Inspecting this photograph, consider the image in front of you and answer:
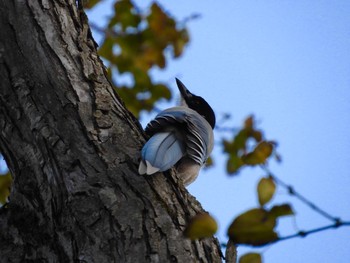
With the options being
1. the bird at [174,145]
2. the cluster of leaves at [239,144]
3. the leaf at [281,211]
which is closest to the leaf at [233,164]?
the cluster of leaves at [239,144]

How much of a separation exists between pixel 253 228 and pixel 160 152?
1.09 metres

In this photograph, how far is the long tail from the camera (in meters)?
2.44

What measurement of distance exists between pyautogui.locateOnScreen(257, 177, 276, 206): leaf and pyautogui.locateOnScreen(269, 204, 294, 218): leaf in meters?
0.10

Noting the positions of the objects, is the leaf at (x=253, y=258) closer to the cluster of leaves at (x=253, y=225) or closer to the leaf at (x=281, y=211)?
the cluster of leaves at (x=253, y=225)

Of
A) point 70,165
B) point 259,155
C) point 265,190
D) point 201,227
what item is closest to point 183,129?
point 259,155

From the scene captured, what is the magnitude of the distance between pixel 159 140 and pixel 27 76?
68 cm

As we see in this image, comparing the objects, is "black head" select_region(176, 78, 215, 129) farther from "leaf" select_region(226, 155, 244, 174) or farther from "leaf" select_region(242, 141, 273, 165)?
"leaf" select_region(242, 141, 273, 165)

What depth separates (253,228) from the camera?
1.69 m

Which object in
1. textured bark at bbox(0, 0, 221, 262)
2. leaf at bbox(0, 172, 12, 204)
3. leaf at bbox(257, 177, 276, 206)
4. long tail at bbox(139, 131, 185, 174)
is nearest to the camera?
leaf at bbox(257, 177, 276, 206)

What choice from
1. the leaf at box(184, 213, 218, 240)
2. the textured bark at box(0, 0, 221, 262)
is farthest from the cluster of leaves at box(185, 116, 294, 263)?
the textured bark at box(0, 0, 221, 262)

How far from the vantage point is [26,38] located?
2.78 m

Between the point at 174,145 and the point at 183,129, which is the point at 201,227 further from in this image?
the point at 183,129

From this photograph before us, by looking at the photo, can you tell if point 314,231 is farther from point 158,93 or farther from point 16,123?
point 158,93

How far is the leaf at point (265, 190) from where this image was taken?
1872 millimetres
